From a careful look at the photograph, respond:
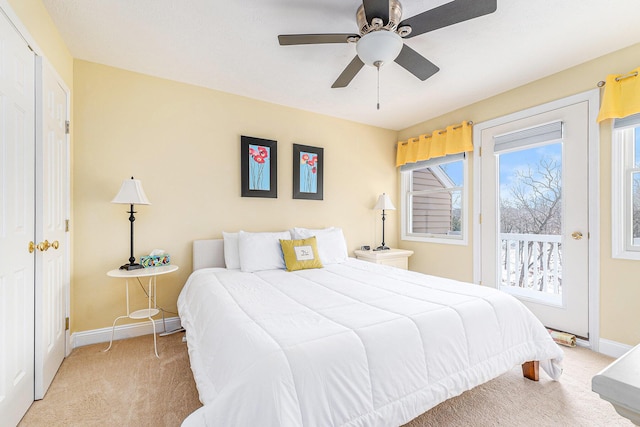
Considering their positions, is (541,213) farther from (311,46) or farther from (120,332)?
(120,332)

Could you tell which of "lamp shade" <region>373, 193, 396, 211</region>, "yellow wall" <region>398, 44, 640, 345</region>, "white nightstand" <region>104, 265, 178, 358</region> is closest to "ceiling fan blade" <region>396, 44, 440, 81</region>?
"yellow wall" <region>398, 44, 640, 345</region>

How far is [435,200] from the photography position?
13.7ft

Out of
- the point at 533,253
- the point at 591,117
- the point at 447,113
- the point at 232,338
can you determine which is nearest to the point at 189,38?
the point at 232,338

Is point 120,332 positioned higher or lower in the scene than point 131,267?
lower

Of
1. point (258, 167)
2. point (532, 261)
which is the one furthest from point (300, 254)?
point (532, 261)

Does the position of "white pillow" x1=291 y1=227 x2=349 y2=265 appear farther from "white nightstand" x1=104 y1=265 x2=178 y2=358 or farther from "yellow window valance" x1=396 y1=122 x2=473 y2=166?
"yellow window valance" x1=396 y1=122 x2=473 y2=166

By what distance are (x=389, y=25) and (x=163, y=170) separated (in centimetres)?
244

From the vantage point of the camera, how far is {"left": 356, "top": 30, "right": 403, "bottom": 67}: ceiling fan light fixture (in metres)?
1.75

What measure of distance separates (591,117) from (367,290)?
2562 mm

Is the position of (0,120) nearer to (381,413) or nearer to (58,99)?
(58,99)

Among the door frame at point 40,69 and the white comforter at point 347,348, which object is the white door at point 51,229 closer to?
the door frame at point 40,69

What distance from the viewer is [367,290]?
2049 mm

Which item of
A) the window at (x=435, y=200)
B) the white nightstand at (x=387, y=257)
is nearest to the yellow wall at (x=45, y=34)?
the white nightstand at (x=387, y=257)

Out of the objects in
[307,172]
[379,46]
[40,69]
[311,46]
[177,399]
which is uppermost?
[311,46]
